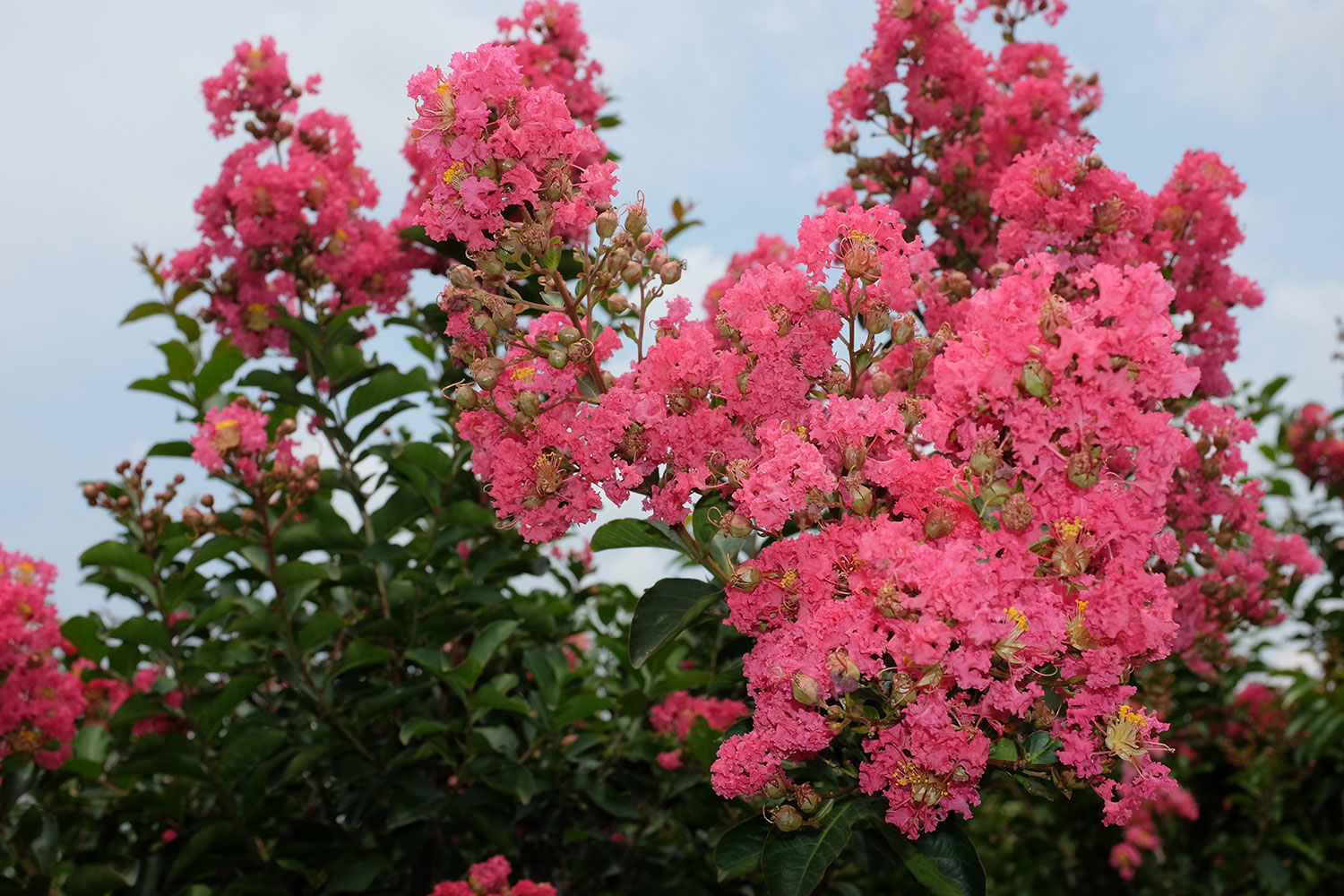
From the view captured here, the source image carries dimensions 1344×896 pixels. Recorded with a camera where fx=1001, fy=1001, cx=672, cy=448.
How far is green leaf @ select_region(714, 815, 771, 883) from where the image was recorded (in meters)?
1.57

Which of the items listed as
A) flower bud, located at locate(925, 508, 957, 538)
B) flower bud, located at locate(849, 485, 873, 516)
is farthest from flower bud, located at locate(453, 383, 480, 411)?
flower bud, located at locate(925, 508, 957, 538)

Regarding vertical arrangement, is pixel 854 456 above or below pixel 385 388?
below

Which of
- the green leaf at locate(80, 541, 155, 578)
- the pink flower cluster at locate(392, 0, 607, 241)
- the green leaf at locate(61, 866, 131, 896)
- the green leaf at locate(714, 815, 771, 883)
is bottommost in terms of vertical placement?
the green leaf at locate(714, 815, 771, 883)

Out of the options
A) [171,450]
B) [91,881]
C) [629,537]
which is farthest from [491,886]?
[171,450]

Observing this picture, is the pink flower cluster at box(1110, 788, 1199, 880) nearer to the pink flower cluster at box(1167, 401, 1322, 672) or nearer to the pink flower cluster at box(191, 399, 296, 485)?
the pink flower cluster at box(1167, 401, 1322, 672)

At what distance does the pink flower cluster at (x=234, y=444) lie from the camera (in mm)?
2557

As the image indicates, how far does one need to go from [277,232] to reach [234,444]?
74 centimetres

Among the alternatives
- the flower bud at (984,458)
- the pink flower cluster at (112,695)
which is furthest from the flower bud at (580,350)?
the pink flower cluster at (112,695)

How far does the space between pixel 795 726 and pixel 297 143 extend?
2.66 meters

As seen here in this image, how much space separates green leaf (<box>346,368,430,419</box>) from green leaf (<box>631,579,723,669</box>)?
1.33 meters

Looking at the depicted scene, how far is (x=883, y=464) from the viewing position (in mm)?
1406

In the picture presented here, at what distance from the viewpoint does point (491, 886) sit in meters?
2.17

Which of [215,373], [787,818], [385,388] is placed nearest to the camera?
[787,818]

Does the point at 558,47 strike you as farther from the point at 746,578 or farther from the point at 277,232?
the point at 746,578
